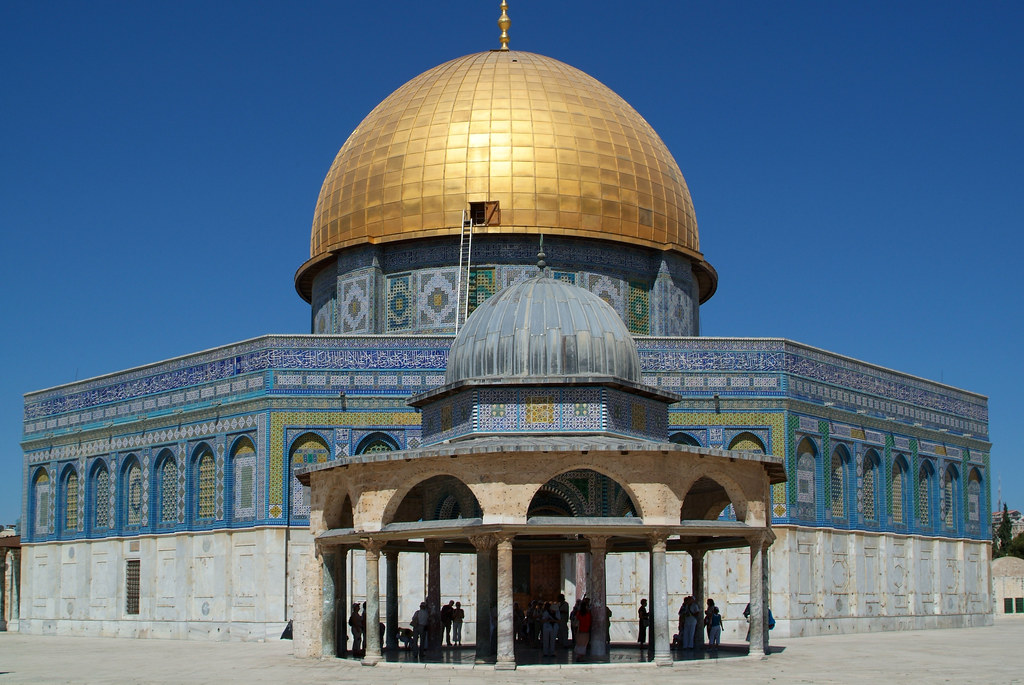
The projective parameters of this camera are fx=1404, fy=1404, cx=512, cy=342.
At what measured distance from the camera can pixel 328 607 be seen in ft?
58.2

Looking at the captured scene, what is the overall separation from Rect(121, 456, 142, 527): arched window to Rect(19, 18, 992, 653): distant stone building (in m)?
0.04

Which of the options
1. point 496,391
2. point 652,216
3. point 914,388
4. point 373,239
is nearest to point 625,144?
point 652,216

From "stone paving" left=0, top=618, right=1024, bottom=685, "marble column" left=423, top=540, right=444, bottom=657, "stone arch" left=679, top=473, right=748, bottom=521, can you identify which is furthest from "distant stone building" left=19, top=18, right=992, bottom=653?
"marble column" left=423, top=540, right=444, bottom=657

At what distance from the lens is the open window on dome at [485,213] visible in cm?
2730

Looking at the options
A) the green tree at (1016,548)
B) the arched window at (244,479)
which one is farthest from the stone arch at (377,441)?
the green tree at (1016,548)

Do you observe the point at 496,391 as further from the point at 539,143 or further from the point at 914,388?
the point at 914,388

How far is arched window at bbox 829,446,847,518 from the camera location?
26.0m

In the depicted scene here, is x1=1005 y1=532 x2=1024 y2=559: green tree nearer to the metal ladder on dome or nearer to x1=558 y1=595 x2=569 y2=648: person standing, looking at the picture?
the metal ladder on dome

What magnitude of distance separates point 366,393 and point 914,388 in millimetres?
11412

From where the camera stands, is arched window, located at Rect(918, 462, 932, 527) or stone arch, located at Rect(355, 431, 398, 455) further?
arched window, located at Rect(918, 462, 932, 527)

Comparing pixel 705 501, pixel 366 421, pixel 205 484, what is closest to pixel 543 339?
pixel 705 501

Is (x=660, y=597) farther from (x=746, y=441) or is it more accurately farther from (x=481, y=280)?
(x=481, y=280)

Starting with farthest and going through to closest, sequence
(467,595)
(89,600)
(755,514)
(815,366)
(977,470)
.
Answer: (977,470) < (89,600) < (815,366) < (467,595) < (755,514)

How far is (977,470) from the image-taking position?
3081 cm
